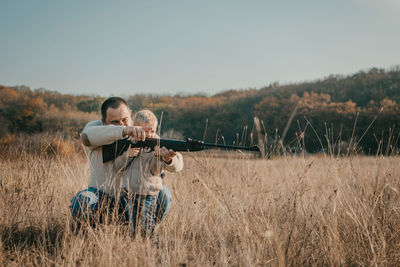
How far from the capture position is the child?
2631 millimetres

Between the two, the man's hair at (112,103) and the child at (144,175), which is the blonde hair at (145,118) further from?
the man's hair at (112,103)

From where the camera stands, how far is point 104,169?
9.12 ft

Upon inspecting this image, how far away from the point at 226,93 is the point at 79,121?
3608 cm

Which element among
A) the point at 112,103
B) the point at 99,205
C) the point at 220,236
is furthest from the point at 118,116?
the point at 220,236

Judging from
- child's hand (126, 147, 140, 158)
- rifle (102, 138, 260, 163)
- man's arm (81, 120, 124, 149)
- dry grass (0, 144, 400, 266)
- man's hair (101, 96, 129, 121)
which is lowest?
dry grass (0, 144, 400, 266)

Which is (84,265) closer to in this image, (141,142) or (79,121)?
(141,142)

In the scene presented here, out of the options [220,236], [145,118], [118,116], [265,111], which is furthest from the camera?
[265,111]

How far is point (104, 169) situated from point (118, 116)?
59 centimetres

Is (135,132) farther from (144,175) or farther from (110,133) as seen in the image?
(144,175)

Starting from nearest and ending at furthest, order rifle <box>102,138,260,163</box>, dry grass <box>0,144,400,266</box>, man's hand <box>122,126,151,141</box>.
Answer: dry grass <box>0,144,400,266</box> < man's hand <box>122,126,151,141</box> < rifle <box>102,138,260,163</box>

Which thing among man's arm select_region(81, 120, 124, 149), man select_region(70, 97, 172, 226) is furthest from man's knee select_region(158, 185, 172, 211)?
man's arm select_region(81, 120, 124, 149)

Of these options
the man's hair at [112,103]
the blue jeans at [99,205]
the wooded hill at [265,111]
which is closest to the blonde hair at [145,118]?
the man's hair at [112,103]

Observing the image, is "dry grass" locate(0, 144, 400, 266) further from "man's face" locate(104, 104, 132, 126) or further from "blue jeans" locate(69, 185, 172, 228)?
"man's face" locate(104, 104, 132, 126)

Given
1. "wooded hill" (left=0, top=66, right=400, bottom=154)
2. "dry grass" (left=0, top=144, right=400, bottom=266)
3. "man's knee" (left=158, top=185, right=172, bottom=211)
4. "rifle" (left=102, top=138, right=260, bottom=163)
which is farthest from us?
"wooded hill" (left=0, top=66, right=400, bottom=154)
